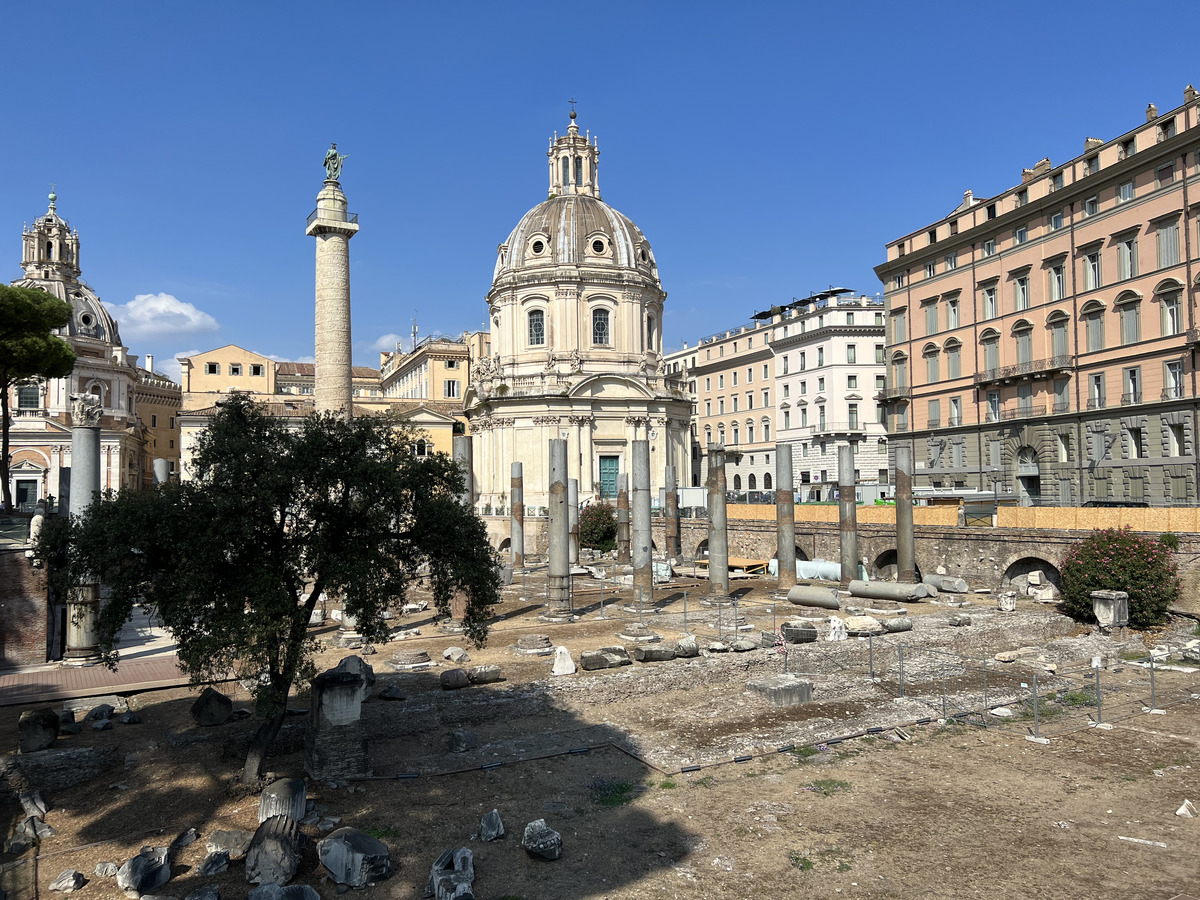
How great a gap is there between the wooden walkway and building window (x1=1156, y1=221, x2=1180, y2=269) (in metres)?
36.9

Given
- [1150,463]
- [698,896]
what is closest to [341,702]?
[698,896]

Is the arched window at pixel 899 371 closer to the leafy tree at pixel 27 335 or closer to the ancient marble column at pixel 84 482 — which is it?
the ancient marble column at pixel 84 482

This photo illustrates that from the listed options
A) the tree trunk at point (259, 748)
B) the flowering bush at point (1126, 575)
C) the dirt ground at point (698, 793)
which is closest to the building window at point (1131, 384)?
the flowering bush at point (1126, 575)

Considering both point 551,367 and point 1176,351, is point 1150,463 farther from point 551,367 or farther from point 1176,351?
point 551,367

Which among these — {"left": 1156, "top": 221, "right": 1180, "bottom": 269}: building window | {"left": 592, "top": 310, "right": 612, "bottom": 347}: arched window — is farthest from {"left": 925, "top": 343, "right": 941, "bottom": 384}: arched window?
{"left": 592, "top": 310, "right": 612, "bottom": 347}: arched window

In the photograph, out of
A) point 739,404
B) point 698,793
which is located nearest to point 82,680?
point 698,793

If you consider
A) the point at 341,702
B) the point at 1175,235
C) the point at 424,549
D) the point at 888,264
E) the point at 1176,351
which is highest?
the point at 888,264

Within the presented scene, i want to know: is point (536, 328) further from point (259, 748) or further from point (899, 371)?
point (259, 748)

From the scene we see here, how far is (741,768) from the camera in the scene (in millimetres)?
13258

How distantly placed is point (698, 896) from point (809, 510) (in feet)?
103

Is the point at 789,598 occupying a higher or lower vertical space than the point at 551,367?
lower

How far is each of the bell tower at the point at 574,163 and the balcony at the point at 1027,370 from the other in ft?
104

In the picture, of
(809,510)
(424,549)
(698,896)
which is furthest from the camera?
(809,510)

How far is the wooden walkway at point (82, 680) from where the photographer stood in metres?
17.6
